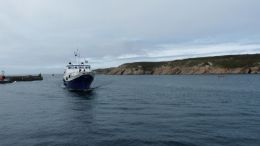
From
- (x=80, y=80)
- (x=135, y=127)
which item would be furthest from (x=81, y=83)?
(x=135, y=127)

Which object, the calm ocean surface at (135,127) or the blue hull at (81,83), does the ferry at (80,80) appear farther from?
the calm ocean surface at (135,127)

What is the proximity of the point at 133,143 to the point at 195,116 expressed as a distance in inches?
521

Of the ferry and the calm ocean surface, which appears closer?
the calm ocean surface

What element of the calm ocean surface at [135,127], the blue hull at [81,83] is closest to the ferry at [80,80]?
the blue hull at [81,83]

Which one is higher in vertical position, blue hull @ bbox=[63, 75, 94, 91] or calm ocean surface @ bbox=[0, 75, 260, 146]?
blue hull @ bbox=[63, 75, 94, 91]

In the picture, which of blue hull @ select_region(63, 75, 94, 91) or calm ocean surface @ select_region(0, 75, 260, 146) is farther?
blue hull @ select_region(63, 75, 94, 91)

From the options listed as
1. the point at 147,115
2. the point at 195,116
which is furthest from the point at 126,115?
the point at 195,116

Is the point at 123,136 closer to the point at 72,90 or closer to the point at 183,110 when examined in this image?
the point at 183,110

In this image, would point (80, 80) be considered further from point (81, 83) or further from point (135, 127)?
point (135, 127)

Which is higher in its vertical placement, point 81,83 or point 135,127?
point 81,83

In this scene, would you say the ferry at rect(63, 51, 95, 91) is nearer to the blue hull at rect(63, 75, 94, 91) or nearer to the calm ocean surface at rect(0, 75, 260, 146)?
the blue hull at rect(63, 75, 94, 91)

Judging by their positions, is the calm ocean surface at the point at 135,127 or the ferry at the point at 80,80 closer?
the calm ocean surface at the point at 135,127

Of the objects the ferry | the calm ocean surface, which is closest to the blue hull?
the ferry

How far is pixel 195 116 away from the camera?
35500 millimetres
